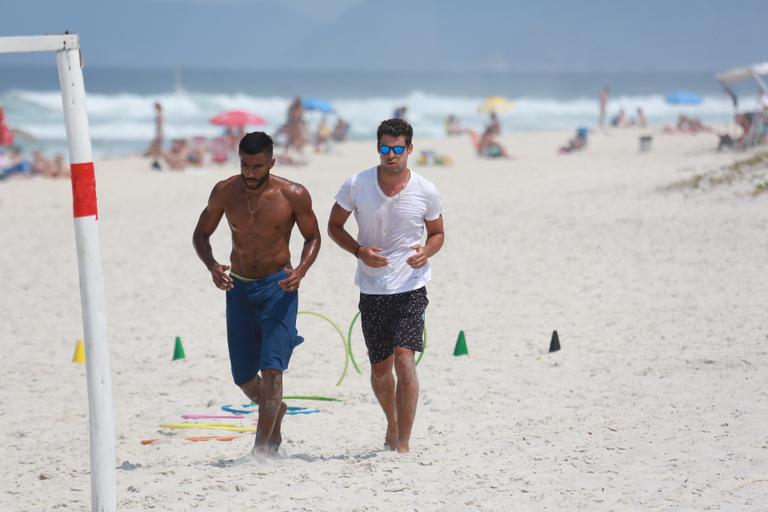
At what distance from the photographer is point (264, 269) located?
5.26m

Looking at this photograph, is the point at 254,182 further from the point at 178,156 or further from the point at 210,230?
the point at 178,156

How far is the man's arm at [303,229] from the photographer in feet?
17.0

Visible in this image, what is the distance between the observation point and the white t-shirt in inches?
204

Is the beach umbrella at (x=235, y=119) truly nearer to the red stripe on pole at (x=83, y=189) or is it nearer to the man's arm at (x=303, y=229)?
the man's arm at (x=303, y=229)

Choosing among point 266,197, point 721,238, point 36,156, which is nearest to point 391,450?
point 266,197

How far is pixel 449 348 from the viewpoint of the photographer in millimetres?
8172

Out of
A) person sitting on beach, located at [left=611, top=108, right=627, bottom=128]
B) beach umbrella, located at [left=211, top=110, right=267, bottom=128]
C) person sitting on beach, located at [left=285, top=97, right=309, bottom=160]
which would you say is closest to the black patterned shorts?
beach umbrella, located at [left=211, top=110, right=267, bottom=128]

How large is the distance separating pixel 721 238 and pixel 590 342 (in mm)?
4372

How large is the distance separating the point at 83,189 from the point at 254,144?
1255 mm

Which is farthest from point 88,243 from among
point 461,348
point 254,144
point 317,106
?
point 317,106

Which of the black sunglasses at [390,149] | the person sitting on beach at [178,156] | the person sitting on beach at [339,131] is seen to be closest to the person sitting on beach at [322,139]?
the person sitting on beach at [339,131]

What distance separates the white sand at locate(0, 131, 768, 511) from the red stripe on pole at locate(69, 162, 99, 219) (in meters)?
1.54

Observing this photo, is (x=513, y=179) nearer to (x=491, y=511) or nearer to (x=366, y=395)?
(x=366, y=395)

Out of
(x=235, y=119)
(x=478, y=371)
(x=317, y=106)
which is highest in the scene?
(x=317, y=106)
